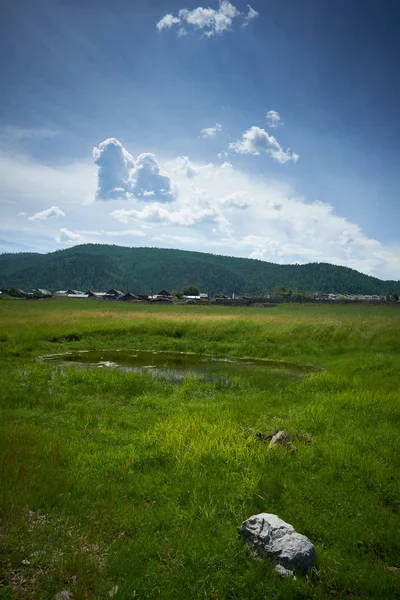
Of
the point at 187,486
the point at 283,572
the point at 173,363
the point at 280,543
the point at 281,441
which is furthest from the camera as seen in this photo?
the point at 173,363

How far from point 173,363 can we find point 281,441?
597 inches

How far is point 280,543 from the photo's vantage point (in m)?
5.39

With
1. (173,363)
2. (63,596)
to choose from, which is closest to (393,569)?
(63,596)

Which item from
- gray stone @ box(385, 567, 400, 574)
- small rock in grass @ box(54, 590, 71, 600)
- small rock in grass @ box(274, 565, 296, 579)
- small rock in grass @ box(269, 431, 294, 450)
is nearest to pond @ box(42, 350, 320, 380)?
small rock in grass @ box(269, 431, 294, 450)

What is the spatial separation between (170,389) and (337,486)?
9.45 metres

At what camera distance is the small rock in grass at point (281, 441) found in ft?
30.2

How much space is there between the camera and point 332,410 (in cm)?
1288

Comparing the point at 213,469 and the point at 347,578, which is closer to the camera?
the point at 347,578

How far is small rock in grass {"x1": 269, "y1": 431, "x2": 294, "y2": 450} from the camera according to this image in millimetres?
9219

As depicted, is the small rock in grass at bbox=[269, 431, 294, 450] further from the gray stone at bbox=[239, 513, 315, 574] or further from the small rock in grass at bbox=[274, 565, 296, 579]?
the small rock in grass at bbox=[274, 565, 296, 579]

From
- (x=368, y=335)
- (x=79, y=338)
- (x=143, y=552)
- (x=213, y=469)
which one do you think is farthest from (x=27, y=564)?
(x=368, y=335)

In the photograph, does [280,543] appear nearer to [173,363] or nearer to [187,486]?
[187,486]

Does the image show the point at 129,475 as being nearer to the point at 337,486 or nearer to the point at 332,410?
the point at 337,486

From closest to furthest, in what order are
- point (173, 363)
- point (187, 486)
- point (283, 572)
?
1. point (283, 572)
2. point (187, 486)
3. point (173, 363)
